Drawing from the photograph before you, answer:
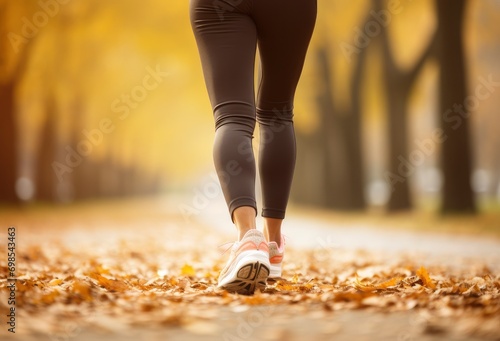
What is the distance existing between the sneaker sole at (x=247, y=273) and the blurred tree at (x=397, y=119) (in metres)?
12.5

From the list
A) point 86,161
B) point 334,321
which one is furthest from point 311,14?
point 86,161

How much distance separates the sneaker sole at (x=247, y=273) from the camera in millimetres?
3031

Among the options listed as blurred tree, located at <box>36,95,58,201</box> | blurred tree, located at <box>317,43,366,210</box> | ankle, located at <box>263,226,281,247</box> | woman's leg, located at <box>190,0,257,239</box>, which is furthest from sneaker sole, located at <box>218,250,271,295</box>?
blurred tree, located at <box>36,95,58,201</box>

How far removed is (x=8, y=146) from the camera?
1875 centimetres

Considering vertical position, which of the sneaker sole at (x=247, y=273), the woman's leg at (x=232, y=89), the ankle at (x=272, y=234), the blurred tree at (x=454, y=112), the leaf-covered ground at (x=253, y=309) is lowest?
the leaf-covered ground at (x=253, y=309)

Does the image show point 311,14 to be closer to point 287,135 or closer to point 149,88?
point 287,135

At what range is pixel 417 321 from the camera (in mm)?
2289

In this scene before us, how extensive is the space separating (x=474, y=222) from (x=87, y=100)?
18.2 m

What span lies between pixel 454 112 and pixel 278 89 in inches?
350

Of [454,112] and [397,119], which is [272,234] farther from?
[397,119]

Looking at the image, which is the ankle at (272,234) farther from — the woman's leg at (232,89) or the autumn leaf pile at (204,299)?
the woman's leg at (232,89)

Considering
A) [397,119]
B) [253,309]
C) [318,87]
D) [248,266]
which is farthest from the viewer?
[318,87]

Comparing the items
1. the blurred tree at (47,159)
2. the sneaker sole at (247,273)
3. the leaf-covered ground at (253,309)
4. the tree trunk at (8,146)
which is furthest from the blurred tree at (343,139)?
the sneaker sole at (247,273)

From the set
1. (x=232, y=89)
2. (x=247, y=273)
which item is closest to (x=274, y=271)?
(x=247, y=273)
